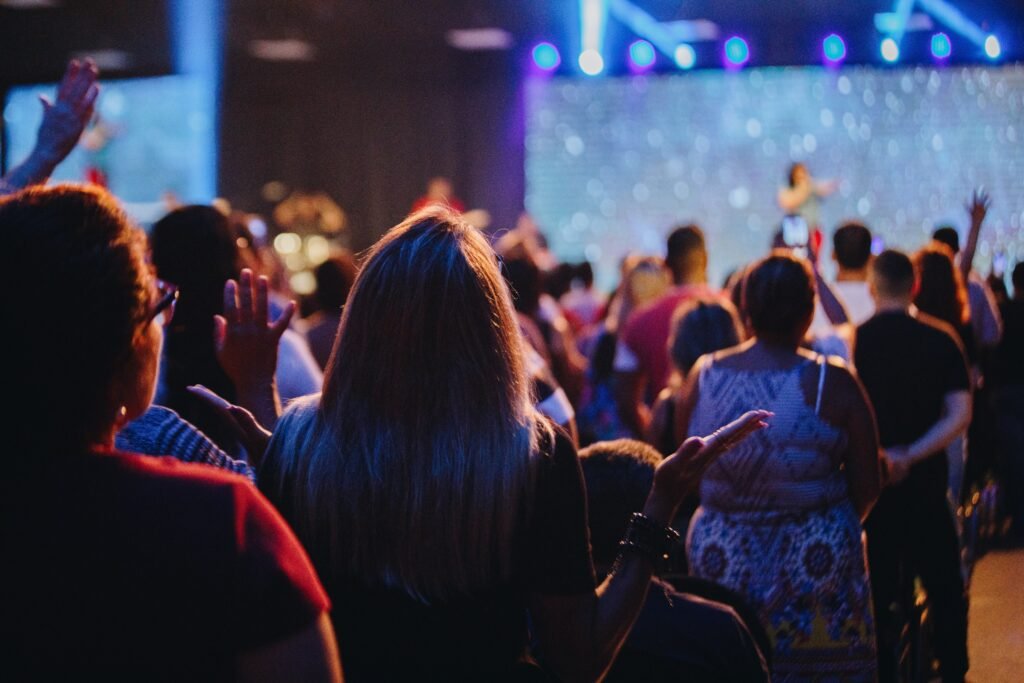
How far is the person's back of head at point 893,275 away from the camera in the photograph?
4152 mm

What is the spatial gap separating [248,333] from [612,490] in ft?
2.62

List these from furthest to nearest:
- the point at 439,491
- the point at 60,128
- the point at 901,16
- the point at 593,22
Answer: the point at 593,22, the point at 901,16, the point at 60,128, the point at 439,491

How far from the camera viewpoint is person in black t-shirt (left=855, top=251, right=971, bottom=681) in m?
4.07

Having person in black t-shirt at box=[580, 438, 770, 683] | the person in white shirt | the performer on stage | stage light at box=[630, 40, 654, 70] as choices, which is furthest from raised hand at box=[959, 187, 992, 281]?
stage light at box=[630, 40, 654, 70]

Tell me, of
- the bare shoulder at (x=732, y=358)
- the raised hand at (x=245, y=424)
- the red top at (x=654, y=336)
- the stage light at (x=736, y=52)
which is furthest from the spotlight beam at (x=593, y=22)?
the raised hand at (x=245, y=424)

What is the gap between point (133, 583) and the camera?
106 cm

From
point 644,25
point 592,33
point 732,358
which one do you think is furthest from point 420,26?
point 732,358

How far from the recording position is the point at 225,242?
2848 millimetres

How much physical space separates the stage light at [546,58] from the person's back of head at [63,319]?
9.23 meters

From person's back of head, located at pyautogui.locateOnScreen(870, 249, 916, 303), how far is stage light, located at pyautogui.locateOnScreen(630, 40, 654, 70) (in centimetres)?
627

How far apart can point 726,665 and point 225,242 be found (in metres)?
1.57

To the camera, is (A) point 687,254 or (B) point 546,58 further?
(B) point 546,58

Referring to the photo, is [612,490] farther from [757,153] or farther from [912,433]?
[757,153]

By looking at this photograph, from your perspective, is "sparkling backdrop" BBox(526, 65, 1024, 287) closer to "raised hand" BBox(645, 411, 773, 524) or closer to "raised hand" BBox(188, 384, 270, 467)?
"raised hand" BBox(645, 411, 773, 524)
